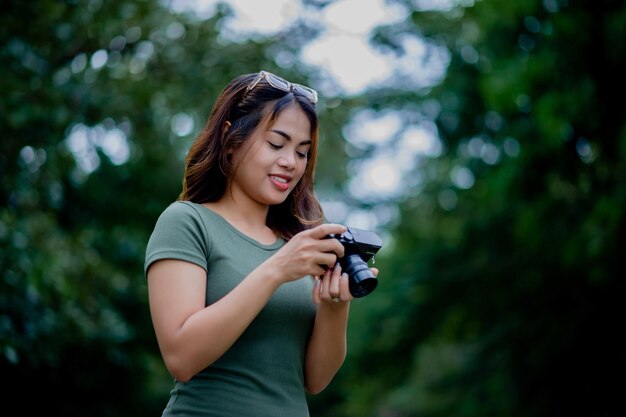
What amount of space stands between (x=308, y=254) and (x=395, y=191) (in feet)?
53.8

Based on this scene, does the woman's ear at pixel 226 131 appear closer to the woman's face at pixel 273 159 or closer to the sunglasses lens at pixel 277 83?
the woman's face at pixel 273 159

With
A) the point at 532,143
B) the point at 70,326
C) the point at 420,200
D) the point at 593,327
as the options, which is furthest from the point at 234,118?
the point at 420,200

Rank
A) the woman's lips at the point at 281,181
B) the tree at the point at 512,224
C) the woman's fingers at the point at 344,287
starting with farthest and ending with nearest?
the tree at the point at 512,224 → the woman's lips at the point at 281,181 → the woman's fingers at the point at 344,287

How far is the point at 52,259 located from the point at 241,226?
17.8ft

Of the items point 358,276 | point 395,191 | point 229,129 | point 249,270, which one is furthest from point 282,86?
point 395,191

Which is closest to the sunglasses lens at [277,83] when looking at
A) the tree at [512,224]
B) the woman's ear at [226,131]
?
the woman's ear at [226,131]

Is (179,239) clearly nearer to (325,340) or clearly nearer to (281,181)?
(281,181)

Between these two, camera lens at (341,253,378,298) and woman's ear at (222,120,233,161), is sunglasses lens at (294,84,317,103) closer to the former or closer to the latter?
woman's ear at (222,120,233,161)

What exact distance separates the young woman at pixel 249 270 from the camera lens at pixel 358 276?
3 cm

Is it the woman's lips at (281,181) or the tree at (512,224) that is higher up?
the woman's lips at (281,181)

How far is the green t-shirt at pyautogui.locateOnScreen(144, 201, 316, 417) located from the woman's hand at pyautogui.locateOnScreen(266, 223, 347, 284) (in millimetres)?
196

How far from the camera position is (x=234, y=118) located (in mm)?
2652

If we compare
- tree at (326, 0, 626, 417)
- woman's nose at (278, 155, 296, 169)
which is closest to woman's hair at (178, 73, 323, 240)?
woman's nose at (278, 155, 296, 169)

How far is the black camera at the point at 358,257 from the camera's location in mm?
2269
